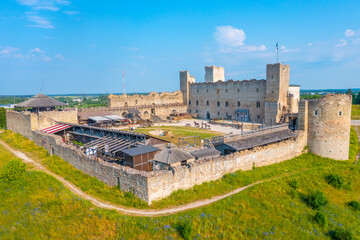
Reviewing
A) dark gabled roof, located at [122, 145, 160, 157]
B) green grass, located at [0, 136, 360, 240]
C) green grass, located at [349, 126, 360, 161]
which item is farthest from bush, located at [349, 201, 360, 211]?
dark gabled roof, located at [122, 145, 160, 157]

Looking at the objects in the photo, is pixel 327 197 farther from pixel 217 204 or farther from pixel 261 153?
pixel 217 204

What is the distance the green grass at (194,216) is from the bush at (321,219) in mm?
187

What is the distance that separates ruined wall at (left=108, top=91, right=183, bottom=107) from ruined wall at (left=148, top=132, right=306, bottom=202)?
109ft

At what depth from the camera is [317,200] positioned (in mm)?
15781

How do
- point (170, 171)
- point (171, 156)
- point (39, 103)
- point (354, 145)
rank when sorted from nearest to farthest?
point (170, 171), point (171, 156), point (354, 145), point (39, 103)

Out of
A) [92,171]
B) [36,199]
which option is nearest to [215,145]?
[92,171]

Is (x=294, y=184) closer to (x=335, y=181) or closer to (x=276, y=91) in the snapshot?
(x=335, y=181)

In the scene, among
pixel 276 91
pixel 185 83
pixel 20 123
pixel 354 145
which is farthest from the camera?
pixel 185 83

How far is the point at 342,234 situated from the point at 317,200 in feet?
8.46

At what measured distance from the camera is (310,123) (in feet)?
79.2

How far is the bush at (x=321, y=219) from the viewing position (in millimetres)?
14188

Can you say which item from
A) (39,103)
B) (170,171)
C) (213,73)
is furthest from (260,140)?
(213,73)

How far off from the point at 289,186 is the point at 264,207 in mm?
3935

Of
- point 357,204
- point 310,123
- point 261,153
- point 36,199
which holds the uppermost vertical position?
point 310,123
